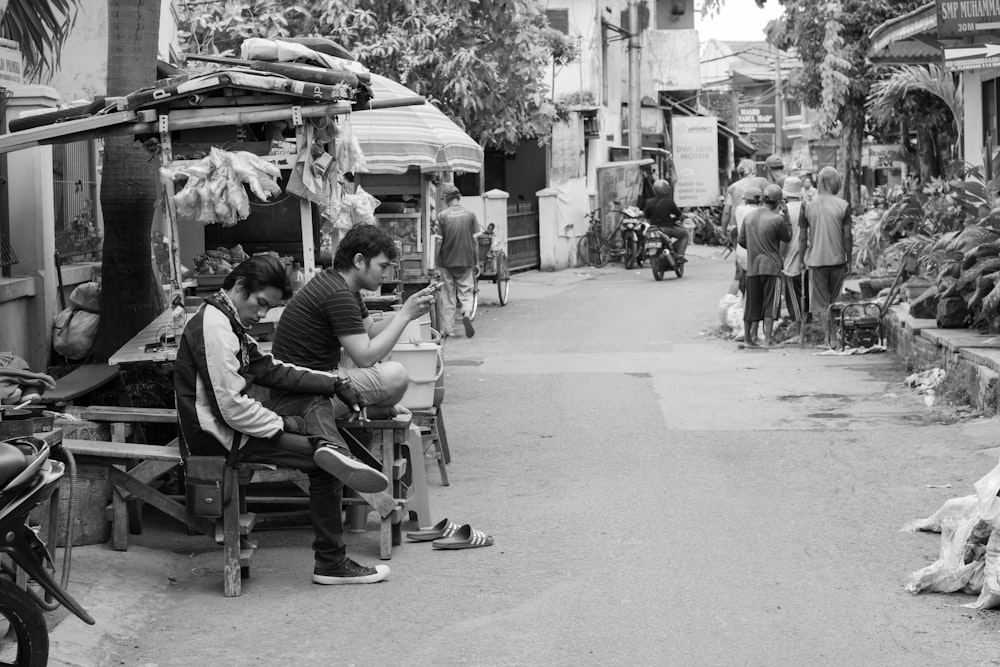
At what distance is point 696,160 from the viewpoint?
38469 mm

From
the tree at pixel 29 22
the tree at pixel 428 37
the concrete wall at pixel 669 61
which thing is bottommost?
the tree at pixel 29 22

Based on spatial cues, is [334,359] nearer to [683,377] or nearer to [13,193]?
[13,193]

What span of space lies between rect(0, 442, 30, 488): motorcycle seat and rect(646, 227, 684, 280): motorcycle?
70.9 ft

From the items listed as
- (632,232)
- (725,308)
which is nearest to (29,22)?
(725,308)

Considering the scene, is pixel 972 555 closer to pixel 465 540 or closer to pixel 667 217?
pixel 465 540

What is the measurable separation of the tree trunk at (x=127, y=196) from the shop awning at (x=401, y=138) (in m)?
4.02

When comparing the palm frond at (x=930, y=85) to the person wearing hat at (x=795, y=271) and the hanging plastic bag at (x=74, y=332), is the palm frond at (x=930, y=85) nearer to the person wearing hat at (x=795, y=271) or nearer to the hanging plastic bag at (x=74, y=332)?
the person wearing hat at (x=795, y=271)

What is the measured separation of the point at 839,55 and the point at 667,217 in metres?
5.37

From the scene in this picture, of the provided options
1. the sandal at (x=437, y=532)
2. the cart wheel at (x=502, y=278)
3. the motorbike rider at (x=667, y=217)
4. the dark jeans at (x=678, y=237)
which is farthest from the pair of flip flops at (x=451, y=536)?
the dark jeans at (x=678, y=237)

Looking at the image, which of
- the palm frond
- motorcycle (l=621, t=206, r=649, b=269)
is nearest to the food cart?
the palm frond

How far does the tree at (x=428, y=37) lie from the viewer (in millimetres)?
19438

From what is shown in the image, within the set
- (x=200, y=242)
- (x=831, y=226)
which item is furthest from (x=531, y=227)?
(x=200, y=242)

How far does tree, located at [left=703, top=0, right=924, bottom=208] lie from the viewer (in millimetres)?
22859

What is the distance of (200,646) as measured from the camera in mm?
5547
